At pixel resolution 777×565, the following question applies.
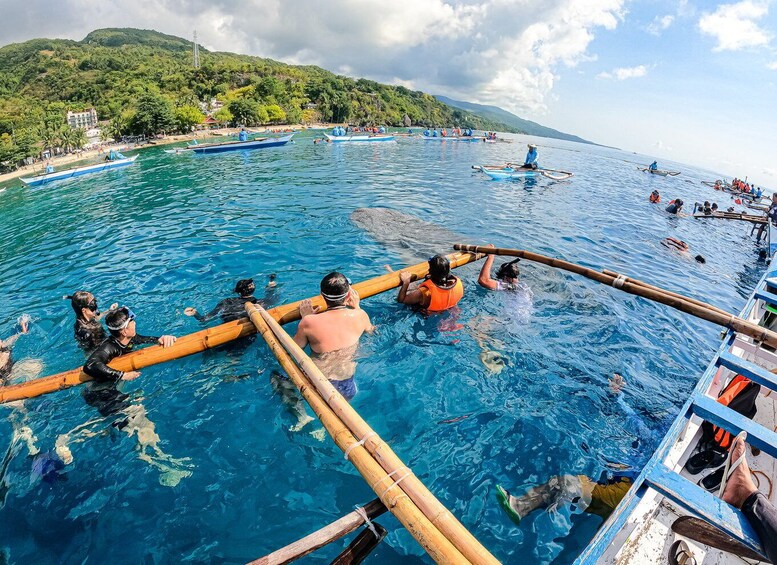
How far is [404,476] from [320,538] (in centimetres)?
70

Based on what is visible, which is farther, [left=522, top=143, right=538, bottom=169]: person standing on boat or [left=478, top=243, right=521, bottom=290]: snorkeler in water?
[left=522, top=143, right=538, bottom=169]: person standing on boat

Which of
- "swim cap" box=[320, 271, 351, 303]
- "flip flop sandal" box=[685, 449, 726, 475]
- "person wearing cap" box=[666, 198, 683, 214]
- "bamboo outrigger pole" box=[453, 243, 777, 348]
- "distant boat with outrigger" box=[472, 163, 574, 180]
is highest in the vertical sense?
"distant boat with outrigger" box=[472, 163, 574, 180]

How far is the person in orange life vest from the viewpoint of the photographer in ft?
22.9

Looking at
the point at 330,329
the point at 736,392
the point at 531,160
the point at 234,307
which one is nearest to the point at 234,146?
the point at 531,160

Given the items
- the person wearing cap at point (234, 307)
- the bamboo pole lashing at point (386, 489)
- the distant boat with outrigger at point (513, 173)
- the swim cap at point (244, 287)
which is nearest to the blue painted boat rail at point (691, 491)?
the bamboo pole lashing at point (386, 489)

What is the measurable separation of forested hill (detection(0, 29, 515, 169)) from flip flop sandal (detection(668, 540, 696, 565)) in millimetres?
79036

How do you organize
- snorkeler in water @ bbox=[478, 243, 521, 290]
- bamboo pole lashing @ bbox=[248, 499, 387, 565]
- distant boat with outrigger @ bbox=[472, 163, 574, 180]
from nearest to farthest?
bamboo pole lashing @ bbox=[248, 499, 387, 565] → snorkeler in water @ bbox=[478, 243, 521, 290] → distant boat with outrigger @ bbox=[472, 163, 574, 180]

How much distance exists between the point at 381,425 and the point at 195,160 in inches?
1725

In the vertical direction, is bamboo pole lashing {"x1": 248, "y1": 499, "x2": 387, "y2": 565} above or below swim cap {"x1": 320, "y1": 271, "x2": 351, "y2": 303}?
below

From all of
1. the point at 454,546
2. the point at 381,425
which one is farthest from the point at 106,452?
the point at 454,546

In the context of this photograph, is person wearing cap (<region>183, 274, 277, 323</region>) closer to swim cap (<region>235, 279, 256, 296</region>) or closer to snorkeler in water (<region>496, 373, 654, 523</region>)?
swim cap (<region>235, 279, 256, 296</region>)

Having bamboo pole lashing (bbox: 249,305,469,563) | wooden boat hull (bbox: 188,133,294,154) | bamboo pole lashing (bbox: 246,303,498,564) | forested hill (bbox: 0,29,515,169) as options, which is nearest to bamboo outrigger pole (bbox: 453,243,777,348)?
bamboo pole lashing (bbox: 246,303,498,564)

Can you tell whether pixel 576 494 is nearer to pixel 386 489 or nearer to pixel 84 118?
pixel 386 489

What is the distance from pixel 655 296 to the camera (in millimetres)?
6500
